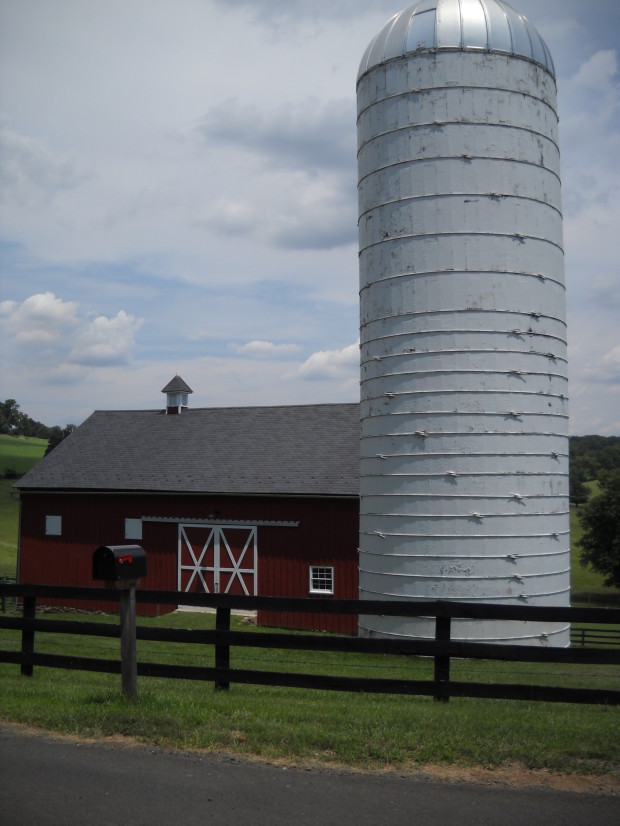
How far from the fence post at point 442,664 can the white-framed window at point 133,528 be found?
19.2 meters

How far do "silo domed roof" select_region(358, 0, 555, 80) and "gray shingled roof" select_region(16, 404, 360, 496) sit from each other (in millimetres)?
12068

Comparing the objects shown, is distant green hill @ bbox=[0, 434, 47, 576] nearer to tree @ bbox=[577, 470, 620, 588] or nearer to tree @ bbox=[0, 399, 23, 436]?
tree @ bbox=[0, 399, 23, 436]

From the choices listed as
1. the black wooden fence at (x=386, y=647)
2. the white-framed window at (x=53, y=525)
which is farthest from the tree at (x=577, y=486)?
the black wooden fence at (x=386, y=647)

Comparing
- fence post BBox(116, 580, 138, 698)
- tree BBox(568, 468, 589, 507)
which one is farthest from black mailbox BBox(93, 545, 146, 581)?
tree BBox(568, 468, 589, 507)

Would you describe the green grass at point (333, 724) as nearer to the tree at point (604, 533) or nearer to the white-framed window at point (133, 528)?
the white-framed window at point (133, 528)

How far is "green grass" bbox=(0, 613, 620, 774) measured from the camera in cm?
602

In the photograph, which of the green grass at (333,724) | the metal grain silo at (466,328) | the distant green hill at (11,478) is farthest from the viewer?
the distant green hill at (11,478)

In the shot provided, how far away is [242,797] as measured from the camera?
5301 mm

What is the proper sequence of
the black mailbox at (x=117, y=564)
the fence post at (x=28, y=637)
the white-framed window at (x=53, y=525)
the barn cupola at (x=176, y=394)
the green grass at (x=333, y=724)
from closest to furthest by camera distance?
the green grass at (x=333, y=724)
the black mailbox at (x=117, y=564)
the fence post at (x=28, y=637)
the white-framed window at (x=53, y=525)
the barn cupola at (x=176, y=394)

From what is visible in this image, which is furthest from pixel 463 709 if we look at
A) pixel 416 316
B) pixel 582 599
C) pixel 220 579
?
pixel 582 599

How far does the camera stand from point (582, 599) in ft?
153

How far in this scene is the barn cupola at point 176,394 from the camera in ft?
100

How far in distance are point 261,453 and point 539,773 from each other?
68.1 ft

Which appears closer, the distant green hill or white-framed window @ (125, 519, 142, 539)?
white-framed window @ (125, 519, 142, 539)
